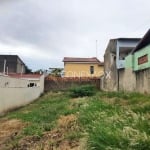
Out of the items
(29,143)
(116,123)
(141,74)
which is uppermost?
(141,74)

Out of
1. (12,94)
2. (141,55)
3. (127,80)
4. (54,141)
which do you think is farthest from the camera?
(127,80)

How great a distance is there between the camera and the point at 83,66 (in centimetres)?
4884

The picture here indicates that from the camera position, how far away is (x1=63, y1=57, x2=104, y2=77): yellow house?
48.2 metres

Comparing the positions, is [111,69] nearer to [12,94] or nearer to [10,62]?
[12,94]

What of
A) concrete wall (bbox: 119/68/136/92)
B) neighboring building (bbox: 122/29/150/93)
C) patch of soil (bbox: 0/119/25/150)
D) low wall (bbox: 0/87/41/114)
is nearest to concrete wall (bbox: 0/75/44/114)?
low wall (bbox: 0/87/41/114)

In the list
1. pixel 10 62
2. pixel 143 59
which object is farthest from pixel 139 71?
pixel 10 62

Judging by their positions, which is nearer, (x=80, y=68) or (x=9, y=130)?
(x=9, y=130)

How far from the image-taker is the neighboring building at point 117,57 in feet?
81.3

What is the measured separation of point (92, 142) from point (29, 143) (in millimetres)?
3494

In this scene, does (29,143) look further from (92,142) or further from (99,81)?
(99,81)

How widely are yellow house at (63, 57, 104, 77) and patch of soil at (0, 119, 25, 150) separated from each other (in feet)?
114

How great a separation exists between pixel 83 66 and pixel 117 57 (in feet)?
70.1

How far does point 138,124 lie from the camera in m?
6.00

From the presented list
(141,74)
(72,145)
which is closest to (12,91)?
(141,74)
